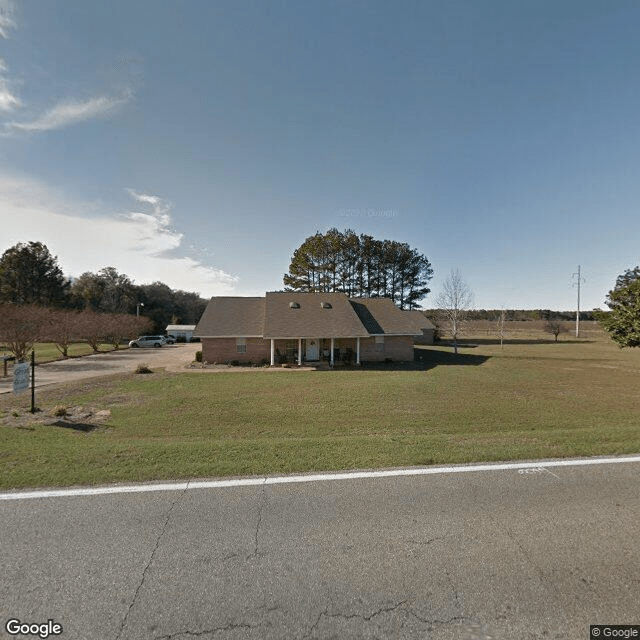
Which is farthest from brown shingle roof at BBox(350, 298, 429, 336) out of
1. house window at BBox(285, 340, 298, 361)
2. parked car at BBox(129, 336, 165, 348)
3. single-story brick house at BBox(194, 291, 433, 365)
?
parked car at BBox(129, 336, 165, 348)

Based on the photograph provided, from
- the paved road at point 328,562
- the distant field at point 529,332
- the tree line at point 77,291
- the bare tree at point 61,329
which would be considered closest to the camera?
the paved road at point 328,562

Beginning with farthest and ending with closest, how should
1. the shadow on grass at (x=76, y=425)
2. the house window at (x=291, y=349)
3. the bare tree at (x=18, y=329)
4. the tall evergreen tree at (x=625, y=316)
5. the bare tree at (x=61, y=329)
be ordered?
the bare tree at (x=61, y=329), the house window at (x=291, y=349), the bare tree at (x=18, y=329), the tall evergreen tree at (x=625, y=316), the shadow on grass at (x=76, y=425)

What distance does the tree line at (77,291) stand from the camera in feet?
151

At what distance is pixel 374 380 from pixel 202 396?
30.2 ft

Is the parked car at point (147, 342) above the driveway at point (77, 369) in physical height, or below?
above

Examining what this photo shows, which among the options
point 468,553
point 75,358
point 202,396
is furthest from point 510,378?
point 75,358

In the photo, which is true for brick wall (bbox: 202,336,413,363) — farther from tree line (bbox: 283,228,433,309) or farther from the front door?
tree line (bbox: 283,228,433,309)

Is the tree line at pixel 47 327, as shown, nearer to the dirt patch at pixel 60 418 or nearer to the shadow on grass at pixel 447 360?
the dirt patch at pixel 60 418

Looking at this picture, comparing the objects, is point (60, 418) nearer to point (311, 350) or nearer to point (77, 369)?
point (77, 369)

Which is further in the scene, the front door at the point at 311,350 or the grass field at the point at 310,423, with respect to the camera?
the front door at the point at 311,350

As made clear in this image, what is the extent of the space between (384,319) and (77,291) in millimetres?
53846

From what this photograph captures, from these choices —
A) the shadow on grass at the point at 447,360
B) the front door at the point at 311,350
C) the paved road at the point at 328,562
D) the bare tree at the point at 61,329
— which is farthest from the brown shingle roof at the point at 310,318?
the paved road at the point at 328,562

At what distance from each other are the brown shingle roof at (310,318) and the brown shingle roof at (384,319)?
1.78 m

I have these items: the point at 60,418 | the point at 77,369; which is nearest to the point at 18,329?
the point at 77,369
